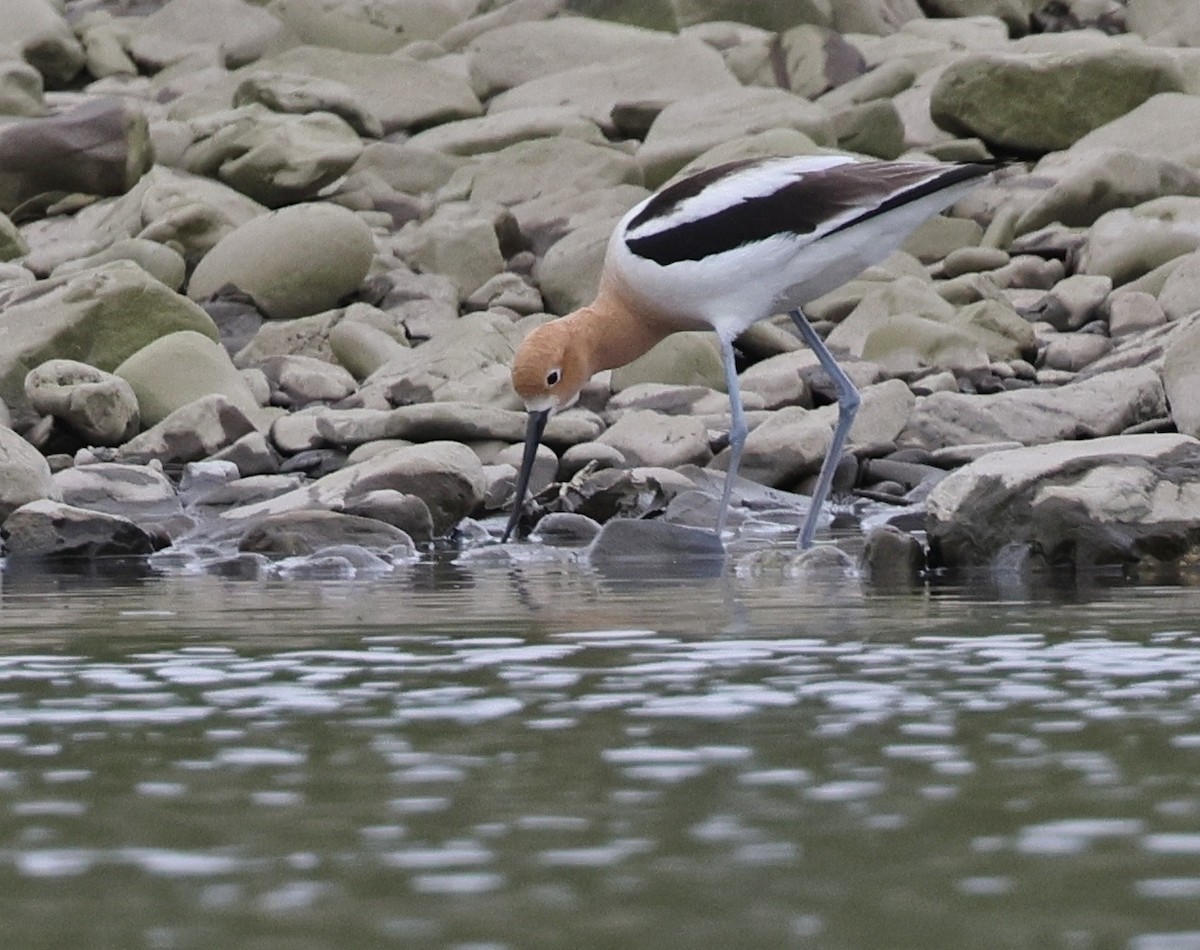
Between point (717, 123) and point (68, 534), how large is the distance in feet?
40.3

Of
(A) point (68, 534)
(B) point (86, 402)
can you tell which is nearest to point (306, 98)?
(B) point (86, 402)

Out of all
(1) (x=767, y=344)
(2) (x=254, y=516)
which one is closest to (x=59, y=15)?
(1) (x=767, y=344)

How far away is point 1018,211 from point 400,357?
5.90 metres

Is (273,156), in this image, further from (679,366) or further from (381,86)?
(679,366)

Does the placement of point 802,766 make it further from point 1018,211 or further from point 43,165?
point 43,165

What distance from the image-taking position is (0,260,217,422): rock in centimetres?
1505

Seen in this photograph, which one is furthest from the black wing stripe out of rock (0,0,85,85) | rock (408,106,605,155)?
rock (0,0,85,85)

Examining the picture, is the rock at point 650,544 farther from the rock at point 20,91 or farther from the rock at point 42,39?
the rock at point 42,39

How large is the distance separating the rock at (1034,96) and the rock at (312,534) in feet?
40.9

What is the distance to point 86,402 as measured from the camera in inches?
549

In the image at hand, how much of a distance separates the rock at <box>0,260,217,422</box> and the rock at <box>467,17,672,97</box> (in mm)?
10954

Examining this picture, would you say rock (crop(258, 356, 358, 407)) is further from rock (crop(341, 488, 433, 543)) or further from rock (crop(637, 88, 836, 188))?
rock (crop(637, 88, 836, 188))

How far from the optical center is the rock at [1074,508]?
841 cm

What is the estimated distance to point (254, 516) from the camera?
11.1 meters
